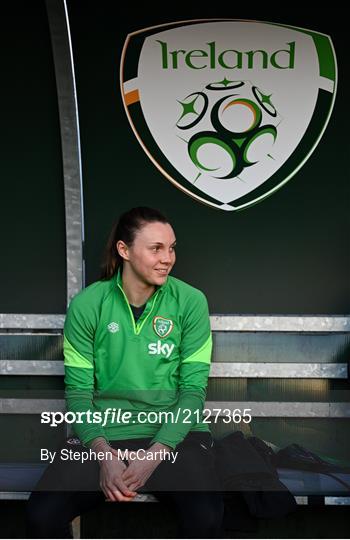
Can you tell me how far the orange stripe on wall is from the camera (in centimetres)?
400

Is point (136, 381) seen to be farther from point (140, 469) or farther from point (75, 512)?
point (75, 512)

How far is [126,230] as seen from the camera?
336 cm

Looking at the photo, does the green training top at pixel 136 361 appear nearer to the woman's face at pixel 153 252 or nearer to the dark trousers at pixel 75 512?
the woman's face at pixel 153 252

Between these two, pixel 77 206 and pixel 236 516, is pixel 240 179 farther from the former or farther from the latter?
pixel 236 516

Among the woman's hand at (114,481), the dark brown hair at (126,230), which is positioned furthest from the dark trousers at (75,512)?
the dark brown hair at (126,230)

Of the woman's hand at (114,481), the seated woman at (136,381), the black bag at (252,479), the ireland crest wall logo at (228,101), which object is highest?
the ireland crest wall logo at (228,101)

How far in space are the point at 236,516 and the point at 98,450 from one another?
652 millimetres

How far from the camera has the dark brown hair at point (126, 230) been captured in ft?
10.9

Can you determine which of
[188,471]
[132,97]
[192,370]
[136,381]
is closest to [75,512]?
[188,471]

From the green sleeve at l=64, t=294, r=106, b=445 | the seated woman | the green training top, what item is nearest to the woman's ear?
the seated woman

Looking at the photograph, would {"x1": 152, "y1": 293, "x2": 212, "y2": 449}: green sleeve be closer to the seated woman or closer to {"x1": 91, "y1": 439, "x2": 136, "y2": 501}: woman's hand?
the seated woman

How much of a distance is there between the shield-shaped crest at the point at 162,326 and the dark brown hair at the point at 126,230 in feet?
1.03

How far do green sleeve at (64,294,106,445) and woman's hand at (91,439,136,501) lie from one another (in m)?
0.25

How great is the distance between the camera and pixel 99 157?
406cm
